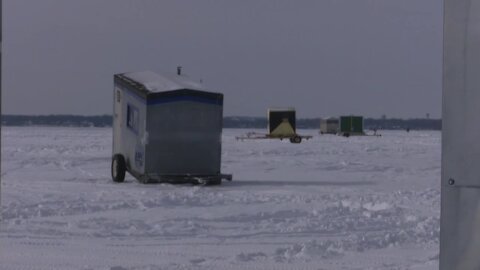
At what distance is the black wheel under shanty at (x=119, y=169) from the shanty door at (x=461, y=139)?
1373 cm

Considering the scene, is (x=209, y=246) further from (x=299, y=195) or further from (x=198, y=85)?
(x=198, y=85)

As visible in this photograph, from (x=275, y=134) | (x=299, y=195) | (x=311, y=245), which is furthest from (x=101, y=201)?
(x=275, y=134)

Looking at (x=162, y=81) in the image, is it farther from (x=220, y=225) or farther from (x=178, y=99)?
(x=220, y=225)

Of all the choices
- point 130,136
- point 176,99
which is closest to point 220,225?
point 176,99

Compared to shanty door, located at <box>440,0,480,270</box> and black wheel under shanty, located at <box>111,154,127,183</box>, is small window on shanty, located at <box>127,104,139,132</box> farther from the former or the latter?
shanty door, located at <box>440,0,480,270</box>

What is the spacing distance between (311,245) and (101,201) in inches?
191

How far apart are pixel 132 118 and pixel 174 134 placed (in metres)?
1.29

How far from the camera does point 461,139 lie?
2037 mm

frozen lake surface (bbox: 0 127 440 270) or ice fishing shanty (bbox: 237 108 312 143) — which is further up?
ice fishing shanty (bbox: 237 108 312 143)

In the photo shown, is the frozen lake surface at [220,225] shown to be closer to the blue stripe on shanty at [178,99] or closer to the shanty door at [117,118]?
the shanty door at [117,118]

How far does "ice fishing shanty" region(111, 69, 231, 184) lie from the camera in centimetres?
1470

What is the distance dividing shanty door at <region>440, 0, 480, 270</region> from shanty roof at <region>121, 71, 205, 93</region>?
42.6 ft

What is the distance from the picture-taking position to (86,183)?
1502 centimetres

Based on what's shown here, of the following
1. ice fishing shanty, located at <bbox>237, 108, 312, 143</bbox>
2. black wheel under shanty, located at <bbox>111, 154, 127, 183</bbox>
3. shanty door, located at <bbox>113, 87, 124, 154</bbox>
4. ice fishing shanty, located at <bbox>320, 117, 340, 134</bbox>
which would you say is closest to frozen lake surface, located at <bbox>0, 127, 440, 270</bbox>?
black wheel under shanty, located at <bbox>111, 154, 127, 183</bbox>
